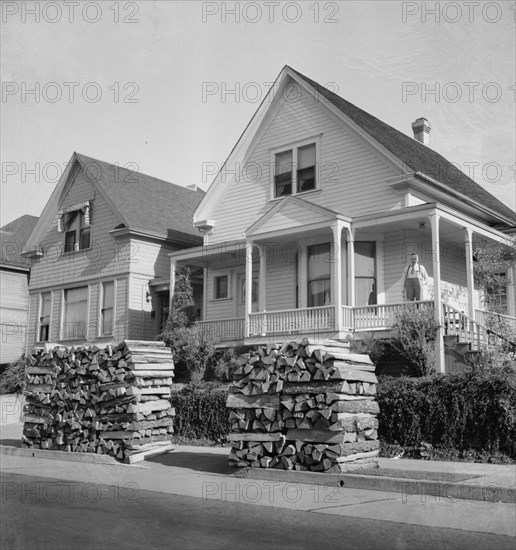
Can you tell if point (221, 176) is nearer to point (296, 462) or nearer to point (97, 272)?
point (97, 272)

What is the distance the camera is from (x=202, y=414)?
50.3 feet

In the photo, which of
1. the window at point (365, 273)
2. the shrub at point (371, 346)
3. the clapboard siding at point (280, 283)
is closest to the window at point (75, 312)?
the clapboard siding at point (280, 283)

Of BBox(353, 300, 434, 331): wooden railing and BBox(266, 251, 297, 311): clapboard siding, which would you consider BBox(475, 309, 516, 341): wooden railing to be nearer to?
BBox(353, 300, 434, 331): wooden railing

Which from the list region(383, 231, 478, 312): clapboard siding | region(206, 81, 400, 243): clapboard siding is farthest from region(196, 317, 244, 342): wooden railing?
region(383, 231, 478, 312): clapboard siding

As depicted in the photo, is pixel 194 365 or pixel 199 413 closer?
pixel 199 413

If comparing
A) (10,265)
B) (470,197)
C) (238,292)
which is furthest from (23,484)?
(10,265)

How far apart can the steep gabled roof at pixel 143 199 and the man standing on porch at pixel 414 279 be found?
37.6 feet

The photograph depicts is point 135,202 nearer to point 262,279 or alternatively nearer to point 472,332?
point 262,279

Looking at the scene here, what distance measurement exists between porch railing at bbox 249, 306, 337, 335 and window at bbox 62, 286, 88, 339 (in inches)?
388

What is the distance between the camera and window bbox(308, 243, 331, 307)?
21.1m

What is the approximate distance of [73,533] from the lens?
22.2 feet

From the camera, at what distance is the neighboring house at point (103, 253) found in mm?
26703

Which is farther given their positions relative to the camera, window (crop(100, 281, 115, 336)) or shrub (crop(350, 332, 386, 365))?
window (crop(100, 281, 115, 336))

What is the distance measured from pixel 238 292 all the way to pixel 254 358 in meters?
13.0
